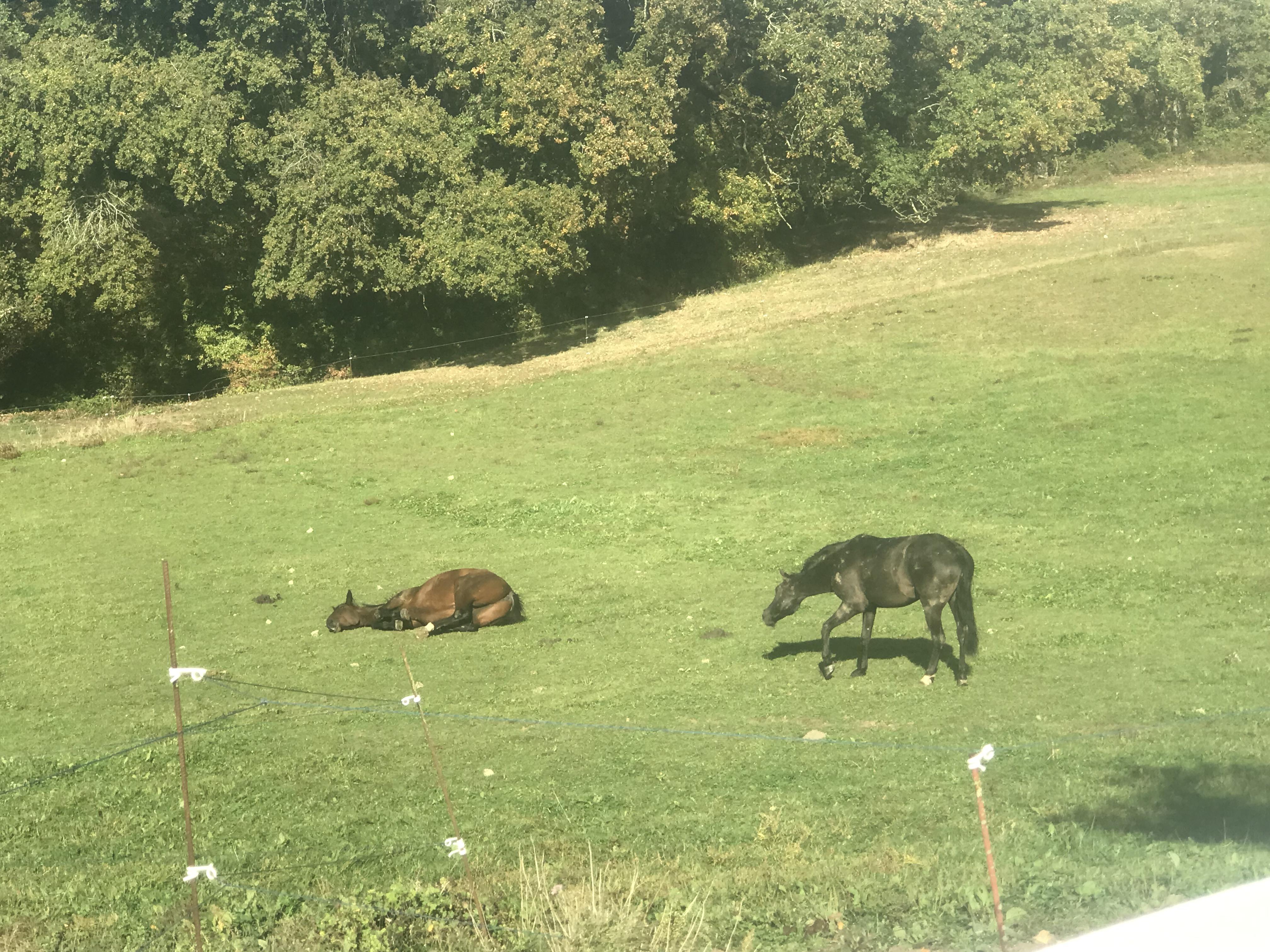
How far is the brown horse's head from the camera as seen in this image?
16.6 meters

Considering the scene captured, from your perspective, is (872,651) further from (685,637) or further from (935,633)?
(685,637)

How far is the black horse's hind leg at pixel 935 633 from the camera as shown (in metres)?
12.5

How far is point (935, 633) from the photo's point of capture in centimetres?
1266

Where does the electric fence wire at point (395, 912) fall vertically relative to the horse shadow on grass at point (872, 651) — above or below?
above

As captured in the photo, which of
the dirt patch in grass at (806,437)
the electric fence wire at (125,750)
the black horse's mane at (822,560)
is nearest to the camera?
the electric fence wire at (125,750)

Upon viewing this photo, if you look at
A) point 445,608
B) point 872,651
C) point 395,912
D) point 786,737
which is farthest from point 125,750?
point 872,651

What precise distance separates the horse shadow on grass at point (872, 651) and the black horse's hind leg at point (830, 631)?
202 millimetres

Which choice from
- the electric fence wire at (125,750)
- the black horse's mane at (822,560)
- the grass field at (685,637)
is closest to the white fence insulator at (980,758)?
the grass field at (685,637)

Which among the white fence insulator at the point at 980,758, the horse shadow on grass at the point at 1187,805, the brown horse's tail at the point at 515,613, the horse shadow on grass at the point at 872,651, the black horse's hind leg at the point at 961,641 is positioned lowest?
the horse shadow on grass at the point at 872,651

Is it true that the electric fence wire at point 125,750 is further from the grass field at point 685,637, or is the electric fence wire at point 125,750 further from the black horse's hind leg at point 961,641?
the black horse's hind leg at point 961,641

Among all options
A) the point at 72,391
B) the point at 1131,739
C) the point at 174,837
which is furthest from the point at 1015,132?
the point at 174,837

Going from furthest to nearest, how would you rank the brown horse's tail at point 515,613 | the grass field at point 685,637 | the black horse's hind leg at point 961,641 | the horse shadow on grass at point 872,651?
the brown horse's tail at point 515,613 < the horse shadow on grass at point 872,651 < the black horse's hind leg at point 961,641 < the grass field at point 685,637

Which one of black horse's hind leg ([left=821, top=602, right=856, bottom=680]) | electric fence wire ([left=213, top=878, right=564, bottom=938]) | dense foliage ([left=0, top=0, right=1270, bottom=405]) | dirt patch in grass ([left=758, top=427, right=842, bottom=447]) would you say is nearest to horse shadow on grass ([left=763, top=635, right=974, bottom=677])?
black horse's hind leg ([left=821, top=602, right=856, bottom=680])

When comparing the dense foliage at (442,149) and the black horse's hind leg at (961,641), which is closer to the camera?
the black horse's hind leg at (961,641)
